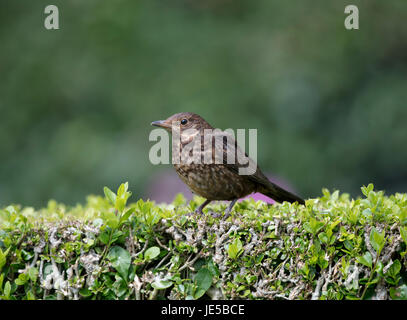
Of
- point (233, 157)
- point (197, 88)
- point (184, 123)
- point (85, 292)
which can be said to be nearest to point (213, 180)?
point (233, 157)

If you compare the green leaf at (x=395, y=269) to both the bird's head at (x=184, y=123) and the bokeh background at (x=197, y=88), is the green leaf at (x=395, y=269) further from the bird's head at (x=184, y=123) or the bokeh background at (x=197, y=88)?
the bokeh background at (x=197, y=88)

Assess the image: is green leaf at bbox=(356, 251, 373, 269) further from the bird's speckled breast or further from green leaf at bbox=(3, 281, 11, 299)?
green leaf at bbox=(3, 281, 11, 299)

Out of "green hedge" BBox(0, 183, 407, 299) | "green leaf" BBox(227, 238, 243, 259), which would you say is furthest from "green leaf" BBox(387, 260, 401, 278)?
"green leaf" BBox(227, 238, 243, 259)

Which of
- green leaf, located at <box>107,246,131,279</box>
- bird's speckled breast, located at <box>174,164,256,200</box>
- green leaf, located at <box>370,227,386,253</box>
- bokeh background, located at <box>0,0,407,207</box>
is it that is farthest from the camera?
bokeh background, located at <box>0,0,407,207</box>

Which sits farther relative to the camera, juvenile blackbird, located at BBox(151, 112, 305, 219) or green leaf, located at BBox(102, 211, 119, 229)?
juvenile blackbird, located at BBox(151, 112, 305, 219)

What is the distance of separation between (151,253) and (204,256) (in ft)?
0.88

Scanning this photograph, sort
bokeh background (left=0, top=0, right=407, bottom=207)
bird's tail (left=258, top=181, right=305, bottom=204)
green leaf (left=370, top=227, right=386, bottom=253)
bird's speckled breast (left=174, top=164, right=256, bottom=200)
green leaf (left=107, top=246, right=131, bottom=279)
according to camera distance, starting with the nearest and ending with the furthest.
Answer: green leaf (left=370, top=227, right=386, bottom=253) < green leaf (left=107, top=246, right=131, bottom=279) < bird's speckled breast (left=174, top=164, right=256, bottom=200) < bird's tail (left=258, top=181, right=305, bottom=204) < bokeh background (left=0, top=0, right=407, bottom=207)

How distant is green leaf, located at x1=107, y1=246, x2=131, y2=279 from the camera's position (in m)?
2.65

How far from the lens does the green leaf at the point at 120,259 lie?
2.65m

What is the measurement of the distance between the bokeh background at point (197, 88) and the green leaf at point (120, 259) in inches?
129

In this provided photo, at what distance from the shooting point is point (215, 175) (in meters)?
3.55

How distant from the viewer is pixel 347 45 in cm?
694

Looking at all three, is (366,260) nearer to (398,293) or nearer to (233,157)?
(398,293)

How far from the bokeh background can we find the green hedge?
3240 millimetres
